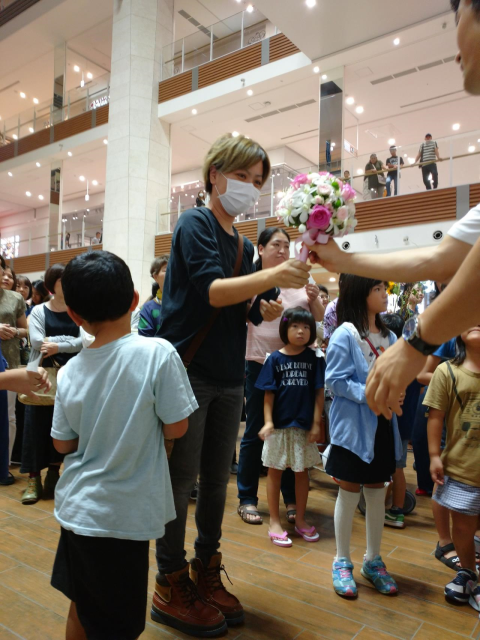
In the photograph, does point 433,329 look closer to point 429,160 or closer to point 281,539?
point 281,539

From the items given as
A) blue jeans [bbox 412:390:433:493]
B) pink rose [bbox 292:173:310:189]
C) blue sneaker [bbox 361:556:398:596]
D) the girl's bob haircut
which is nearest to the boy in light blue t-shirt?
the girl's bob haircut

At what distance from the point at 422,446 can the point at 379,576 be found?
1.58m

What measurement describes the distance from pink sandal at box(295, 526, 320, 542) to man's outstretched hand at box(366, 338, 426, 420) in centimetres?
204

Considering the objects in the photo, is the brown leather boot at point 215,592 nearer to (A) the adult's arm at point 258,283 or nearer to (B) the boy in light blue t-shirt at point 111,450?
(B) the boy in light blue t-shirt at point 111,450

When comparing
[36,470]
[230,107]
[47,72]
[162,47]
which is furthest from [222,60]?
[36,470]

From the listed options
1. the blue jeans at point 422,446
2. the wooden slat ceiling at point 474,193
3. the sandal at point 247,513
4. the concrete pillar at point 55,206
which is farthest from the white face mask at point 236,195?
the concrete pillar at point 55,206

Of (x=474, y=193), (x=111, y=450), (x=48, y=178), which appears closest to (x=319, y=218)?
(x=111, y=450)

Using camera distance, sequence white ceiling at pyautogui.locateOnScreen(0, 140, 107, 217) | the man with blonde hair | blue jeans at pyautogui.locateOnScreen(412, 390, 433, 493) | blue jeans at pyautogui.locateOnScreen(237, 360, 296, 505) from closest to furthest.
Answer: the man with blonde hair, blue jeans at pyautogui.locateOnScreen(237, 360, 296, 505), blue jeans at pyautogui.locateOnScreen(412, 390, 433, 493), white ceiling at pyautogui.locateOnScreen(0, 140, 107, 217)

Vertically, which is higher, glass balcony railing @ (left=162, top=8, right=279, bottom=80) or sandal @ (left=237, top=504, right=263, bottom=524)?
glass balcony railing @ (left=162, top=8, right=279, bottom=80)

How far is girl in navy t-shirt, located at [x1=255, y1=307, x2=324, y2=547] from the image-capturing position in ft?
9.61

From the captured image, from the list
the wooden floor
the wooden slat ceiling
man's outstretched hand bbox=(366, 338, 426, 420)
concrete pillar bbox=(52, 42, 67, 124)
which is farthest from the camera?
concrete pillar bbox=(52, 42, 67, 124)

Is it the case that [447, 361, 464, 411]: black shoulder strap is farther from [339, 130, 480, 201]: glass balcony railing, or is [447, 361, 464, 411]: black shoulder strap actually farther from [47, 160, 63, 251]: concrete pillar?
[47, 160, 63, 251]: concrete pillar

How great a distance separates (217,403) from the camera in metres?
1.89

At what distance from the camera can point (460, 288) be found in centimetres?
95
